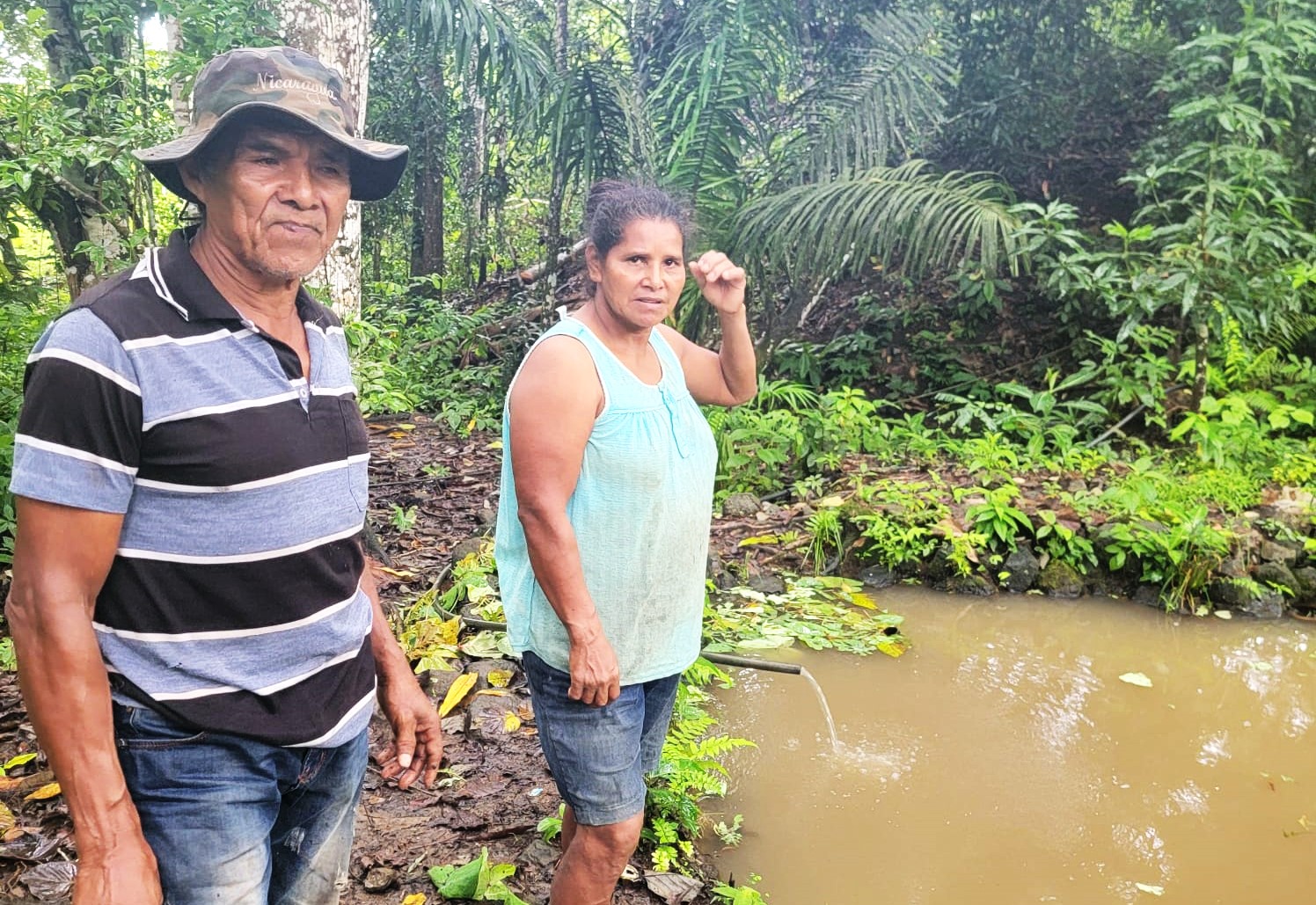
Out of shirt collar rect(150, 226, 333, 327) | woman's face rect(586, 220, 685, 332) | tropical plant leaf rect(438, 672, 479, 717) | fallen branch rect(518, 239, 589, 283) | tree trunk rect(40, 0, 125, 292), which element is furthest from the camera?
fallen branch rect(518, 239, 589, 283)

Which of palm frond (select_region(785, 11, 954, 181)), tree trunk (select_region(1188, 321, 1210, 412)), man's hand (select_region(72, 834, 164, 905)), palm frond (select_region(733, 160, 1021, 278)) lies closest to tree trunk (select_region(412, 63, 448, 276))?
palm frond (select_region(785, 11, 954, 181))

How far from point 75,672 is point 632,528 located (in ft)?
3.19

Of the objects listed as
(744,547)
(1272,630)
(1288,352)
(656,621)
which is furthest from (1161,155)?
(656,621)

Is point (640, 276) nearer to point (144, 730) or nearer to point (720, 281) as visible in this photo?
point (720, 281)

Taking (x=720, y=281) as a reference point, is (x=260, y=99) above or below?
above

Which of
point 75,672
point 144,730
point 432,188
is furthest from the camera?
point 432,188

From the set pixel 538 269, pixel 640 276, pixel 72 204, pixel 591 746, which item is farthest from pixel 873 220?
pixel 538 269

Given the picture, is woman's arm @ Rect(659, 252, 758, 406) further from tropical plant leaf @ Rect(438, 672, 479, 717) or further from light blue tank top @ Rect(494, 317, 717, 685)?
tropical plant leaf @ Rect(438, 672, 479, 717)

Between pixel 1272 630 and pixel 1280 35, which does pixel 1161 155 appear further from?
pixel 1272 630

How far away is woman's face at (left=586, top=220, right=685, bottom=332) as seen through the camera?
6.30 ft

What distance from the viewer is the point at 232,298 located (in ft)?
4.54

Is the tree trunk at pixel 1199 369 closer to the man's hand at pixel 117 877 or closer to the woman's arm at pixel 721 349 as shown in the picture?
the woman's arm at pixel 721 349

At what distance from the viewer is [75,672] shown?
115 centimetres

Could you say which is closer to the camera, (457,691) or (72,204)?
(457,691)
